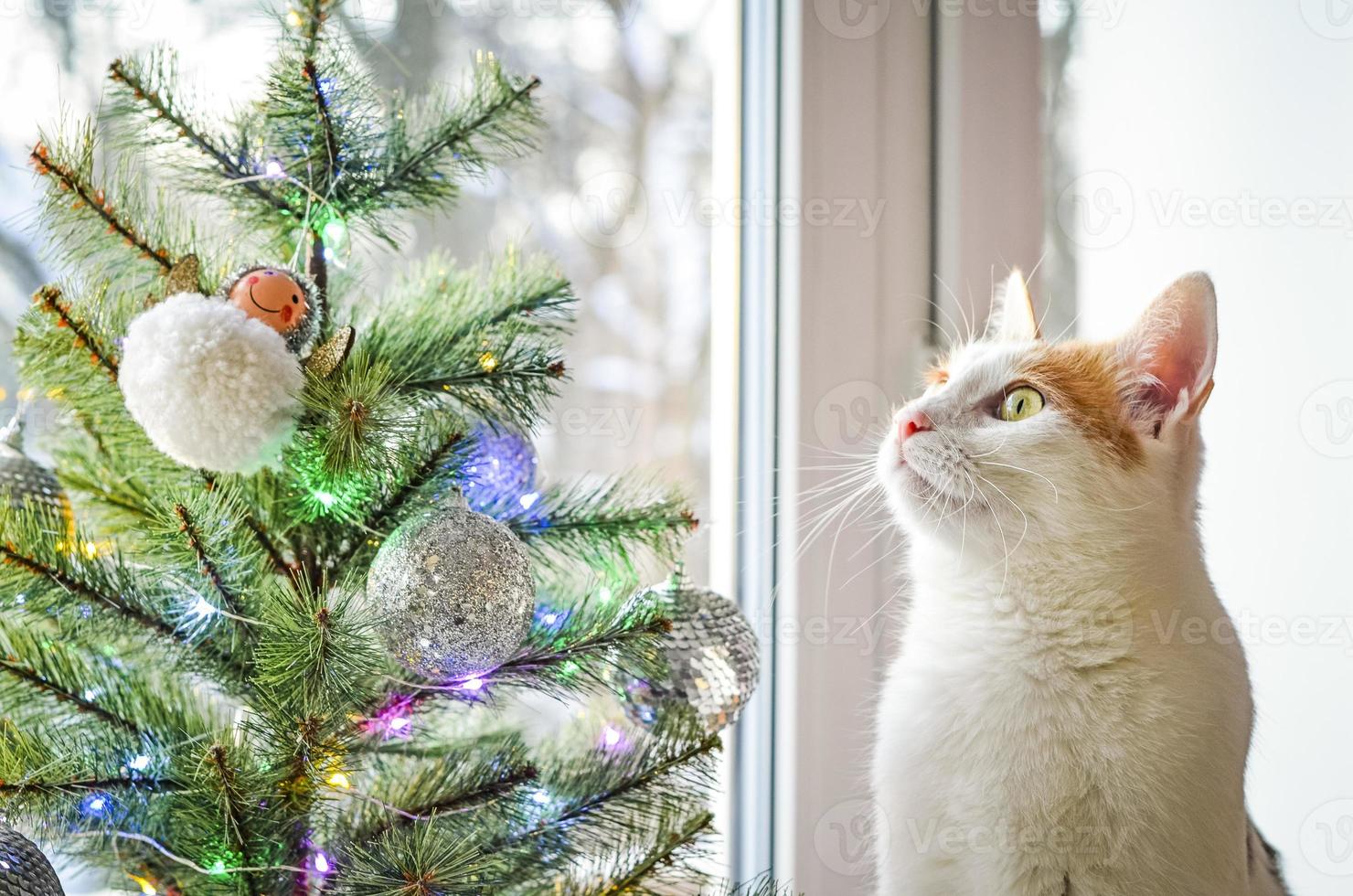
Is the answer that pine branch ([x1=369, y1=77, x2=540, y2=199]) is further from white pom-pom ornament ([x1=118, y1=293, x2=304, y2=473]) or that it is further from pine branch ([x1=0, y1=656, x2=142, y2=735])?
pine branch ([x1=0, y1=656, x2=142, y2=735])

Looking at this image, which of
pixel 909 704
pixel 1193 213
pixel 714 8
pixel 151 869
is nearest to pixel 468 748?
pixel 151 869

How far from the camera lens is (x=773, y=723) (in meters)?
1.18

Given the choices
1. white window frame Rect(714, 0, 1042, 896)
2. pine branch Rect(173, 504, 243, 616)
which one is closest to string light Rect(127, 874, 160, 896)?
pine branch Rect(173, 504, 243, 616)

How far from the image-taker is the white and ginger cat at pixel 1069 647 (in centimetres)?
66

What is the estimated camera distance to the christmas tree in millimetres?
625

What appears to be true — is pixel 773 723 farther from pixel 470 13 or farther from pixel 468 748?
pixel 470 13

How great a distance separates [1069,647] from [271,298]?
2.06 ft

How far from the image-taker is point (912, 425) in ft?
2.58

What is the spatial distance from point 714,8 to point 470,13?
305 mm

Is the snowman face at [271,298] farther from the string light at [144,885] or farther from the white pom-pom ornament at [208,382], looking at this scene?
the string light at [144,885]

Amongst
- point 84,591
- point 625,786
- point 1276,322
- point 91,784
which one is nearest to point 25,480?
point 84,591

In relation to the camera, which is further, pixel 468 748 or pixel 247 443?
pixel 468 748

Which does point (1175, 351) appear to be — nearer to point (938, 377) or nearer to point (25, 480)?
point (938, 377)

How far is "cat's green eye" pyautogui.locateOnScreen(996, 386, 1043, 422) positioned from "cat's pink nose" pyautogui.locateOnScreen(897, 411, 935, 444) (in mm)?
61
